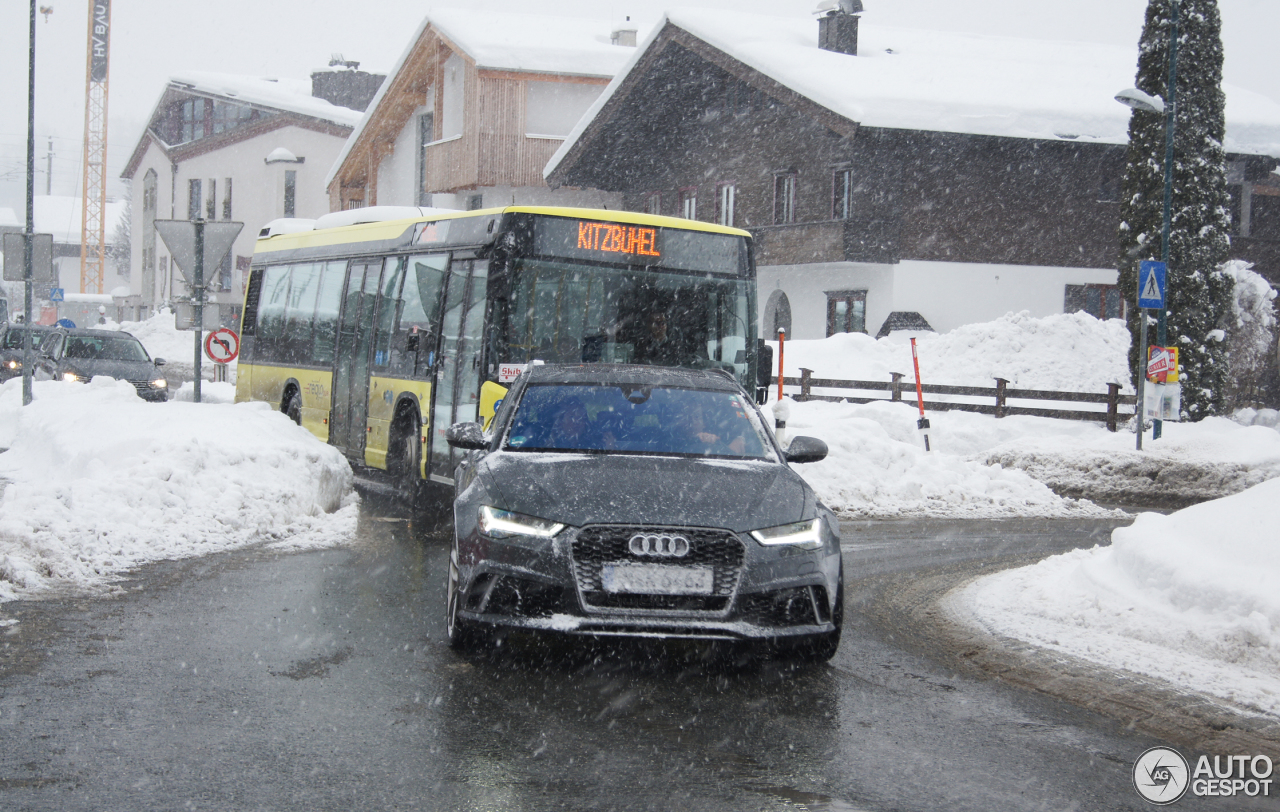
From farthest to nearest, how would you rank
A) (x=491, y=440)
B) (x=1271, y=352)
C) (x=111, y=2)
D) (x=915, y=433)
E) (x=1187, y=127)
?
(x=111, y=2)
(x=1271, y=352)
(x=1187, y=127)
(x=915, y=433)
(x=491, y=440)

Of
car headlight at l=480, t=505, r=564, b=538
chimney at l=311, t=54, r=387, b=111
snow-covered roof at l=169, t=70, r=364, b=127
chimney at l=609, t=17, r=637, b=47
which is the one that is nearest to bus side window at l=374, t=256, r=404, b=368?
car headlight at l=480, t=505, r=564, b=538

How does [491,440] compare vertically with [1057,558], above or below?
above

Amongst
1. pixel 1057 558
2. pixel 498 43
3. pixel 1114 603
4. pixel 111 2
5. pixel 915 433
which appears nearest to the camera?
pixel 1114 603

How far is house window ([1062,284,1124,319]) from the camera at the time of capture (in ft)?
117

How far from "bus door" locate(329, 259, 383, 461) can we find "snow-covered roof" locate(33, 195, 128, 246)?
11632 centimetres

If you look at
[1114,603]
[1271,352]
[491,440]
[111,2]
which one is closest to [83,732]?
[491,440]

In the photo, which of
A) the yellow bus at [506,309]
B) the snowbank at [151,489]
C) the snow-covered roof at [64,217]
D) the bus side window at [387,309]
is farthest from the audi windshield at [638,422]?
the snow-covered roof at [64,217]

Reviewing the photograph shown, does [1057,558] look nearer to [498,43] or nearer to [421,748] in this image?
[421,748]

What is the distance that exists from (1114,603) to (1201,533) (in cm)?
76

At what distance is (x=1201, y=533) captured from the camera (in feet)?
27.0

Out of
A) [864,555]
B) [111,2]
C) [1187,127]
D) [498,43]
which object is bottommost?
[864,555]

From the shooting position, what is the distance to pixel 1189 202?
24.2 meters

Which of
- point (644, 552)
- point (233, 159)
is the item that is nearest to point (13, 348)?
point (644, 552)

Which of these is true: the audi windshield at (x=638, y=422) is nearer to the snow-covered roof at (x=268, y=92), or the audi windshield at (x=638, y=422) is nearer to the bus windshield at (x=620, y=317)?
the bus windshield at (x=620, y=317)
